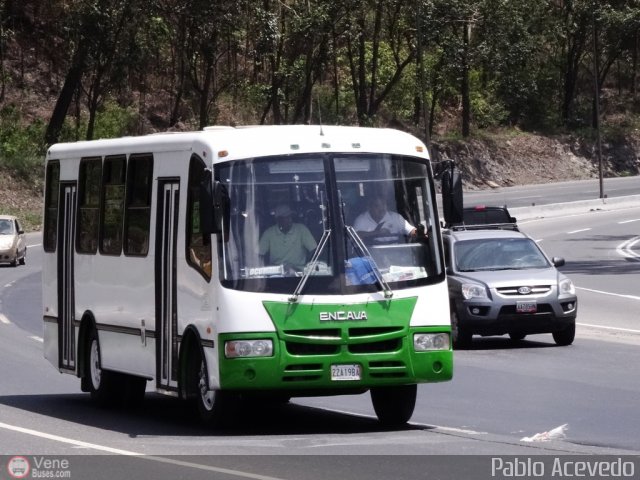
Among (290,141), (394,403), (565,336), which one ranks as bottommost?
(565,336)

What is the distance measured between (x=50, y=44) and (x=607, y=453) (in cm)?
6744

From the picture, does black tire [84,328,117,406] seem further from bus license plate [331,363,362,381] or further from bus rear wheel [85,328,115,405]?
bus license plate [331,363,362,381]

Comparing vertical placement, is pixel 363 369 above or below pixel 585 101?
below

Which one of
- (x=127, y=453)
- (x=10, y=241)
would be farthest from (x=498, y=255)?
(x=10, y=241)

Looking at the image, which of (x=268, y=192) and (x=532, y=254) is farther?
(x=532, y=254)

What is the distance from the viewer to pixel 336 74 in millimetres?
80812

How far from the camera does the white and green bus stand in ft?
38.5

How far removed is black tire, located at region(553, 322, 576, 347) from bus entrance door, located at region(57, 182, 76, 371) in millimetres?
8258

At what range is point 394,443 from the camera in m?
11.4

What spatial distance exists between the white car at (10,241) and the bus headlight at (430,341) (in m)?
32.8

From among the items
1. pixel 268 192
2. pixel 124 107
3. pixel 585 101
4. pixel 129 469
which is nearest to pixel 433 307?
pixel 268 192

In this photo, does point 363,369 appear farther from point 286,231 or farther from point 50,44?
point 50,44

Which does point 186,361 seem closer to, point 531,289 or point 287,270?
point 287,270

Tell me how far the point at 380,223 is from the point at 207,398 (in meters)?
2.17
